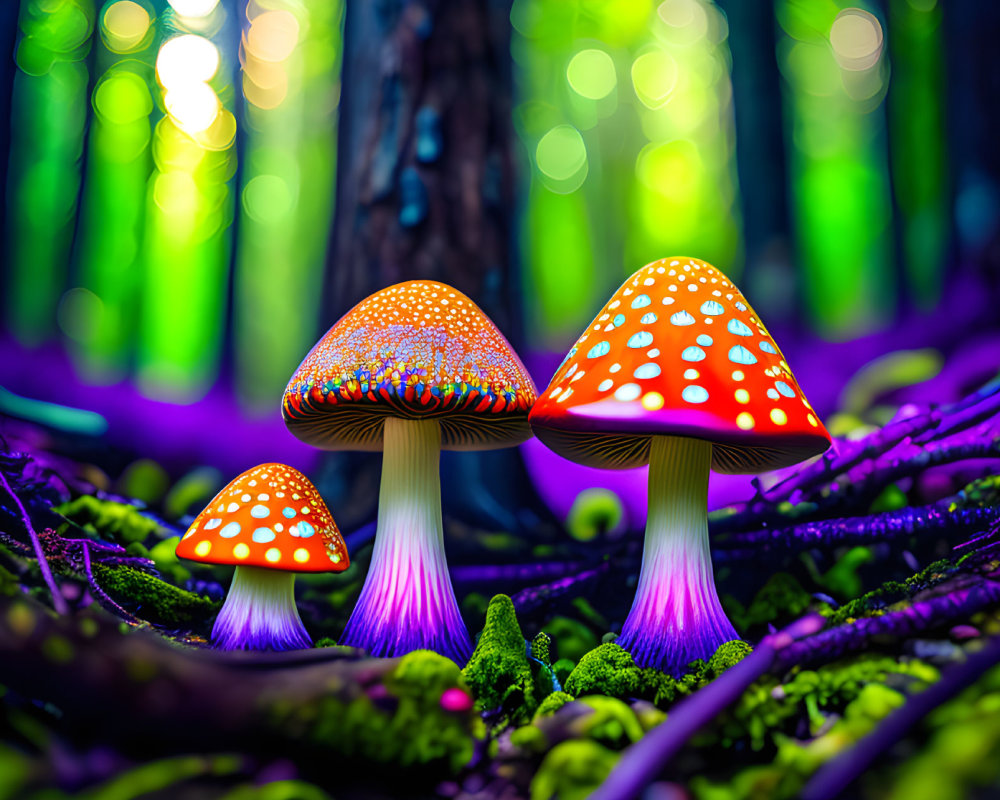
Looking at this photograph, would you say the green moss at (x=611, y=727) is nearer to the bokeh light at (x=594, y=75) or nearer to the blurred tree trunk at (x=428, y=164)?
the blurred tree trunk at (x=428, y=164)

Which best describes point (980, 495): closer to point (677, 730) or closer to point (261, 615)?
point (677, 730)

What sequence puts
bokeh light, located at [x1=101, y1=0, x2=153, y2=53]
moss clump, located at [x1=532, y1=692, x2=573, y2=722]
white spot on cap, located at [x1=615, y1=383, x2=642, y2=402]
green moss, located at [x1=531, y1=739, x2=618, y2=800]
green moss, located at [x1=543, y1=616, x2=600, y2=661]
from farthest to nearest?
bokeh light, located at [x1=101, y1=0, x2=153, y2=53] → green moss, located at [x1=543, y1=616, x2=600, y2=661] → white spot on cap, located at [x1=615, y1=383, x2=642, y2=402] → moss clump, located at [x1=532, y1=692, x2=573, y2=722] → green moss, located at [x1=531, y1=739, x2=618, y2=800]

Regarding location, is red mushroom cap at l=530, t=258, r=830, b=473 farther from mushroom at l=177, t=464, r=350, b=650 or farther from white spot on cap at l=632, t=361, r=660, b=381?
mushroom at l=177, t=464, r=350, b=650

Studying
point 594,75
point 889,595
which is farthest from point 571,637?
point 594,75

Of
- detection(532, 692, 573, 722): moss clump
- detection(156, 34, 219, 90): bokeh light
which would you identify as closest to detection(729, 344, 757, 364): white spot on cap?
detection(532, 692, 573, 722): moss clump

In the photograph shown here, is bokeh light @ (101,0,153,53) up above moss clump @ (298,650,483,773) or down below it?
above

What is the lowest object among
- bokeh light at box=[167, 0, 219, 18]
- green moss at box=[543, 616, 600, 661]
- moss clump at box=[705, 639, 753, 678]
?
green moss at box=[543, 616, 600, 661]

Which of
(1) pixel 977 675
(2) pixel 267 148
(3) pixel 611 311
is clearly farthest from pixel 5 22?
(1) pixel 977 675
